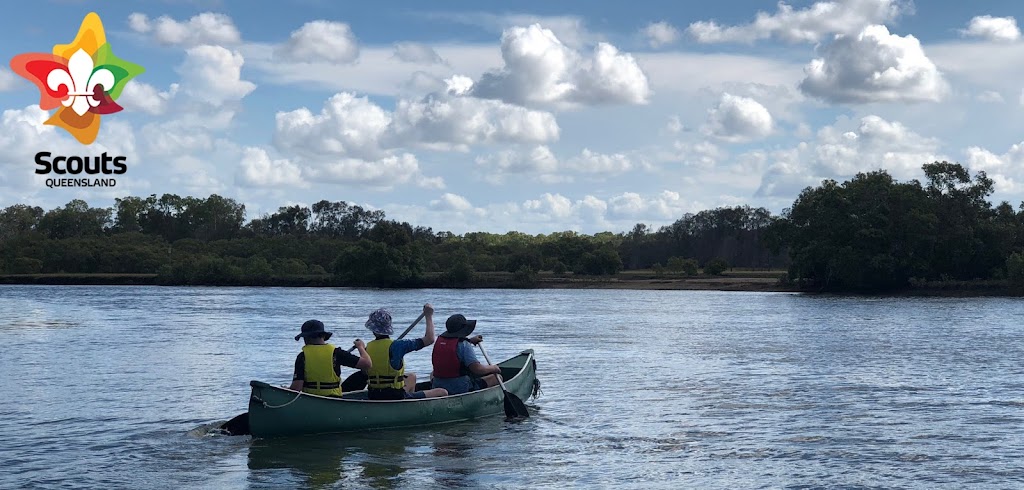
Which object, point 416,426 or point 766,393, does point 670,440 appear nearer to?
point 416,426

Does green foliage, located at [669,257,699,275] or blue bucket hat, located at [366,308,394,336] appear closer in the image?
blue bucket hat, located at [366,308,394,336]

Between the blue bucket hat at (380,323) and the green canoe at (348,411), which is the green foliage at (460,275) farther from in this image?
the blue bucket hat at (380,323)

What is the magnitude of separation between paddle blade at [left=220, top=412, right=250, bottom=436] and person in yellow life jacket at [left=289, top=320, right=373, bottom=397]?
1.18m

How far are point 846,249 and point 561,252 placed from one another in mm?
57271

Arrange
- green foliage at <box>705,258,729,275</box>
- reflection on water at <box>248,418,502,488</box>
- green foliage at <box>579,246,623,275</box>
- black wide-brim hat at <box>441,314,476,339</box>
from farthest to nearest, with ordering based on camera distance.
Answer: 1. green foliage at <box>579,246,623,275</box>
2. green foliage at <box>705,258,729,275</box>
3. black wide-brim hat at <box>441,314,476,339</box>
4. reflection on water at <box>248,418,502,488</box>

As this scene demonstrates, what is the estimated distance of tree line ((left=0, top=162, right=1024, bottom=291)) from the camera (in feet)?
333

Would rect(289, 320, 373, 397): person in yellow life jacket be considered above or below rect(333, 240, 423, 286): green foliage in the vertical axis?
below

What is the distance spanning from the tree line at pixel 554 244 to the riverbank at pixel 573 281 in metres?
0.78

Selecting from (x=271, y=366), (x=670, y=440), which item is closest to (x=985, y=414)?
(x=670, y=440)

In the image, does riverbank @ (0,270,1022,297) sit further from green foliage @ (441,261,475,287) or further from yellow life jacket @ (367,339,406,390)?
yellow life jacket @ (367,339,406,390)

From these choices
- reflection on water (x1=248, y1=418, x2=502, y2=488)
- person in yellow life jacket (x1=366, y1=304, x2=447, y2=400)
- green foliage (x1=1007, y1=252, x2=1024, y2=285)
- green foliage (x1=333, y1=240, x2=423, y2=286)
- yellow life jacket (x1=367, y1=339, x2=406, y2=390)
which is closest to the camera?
reflection on water (x1=248, y1=418, x2=502, y2=488)

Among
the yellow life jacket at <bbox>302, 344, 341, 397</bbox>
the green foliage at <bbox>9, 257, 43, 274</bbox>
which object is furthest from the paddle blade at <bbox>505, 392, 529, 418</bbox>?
the green foliage at <bbox>9, 257, 43, 274</bbox>

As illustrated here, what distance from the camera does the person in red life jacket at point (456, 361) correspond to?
66.4 feet

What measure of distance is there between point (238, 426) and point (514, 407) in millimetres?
5386
